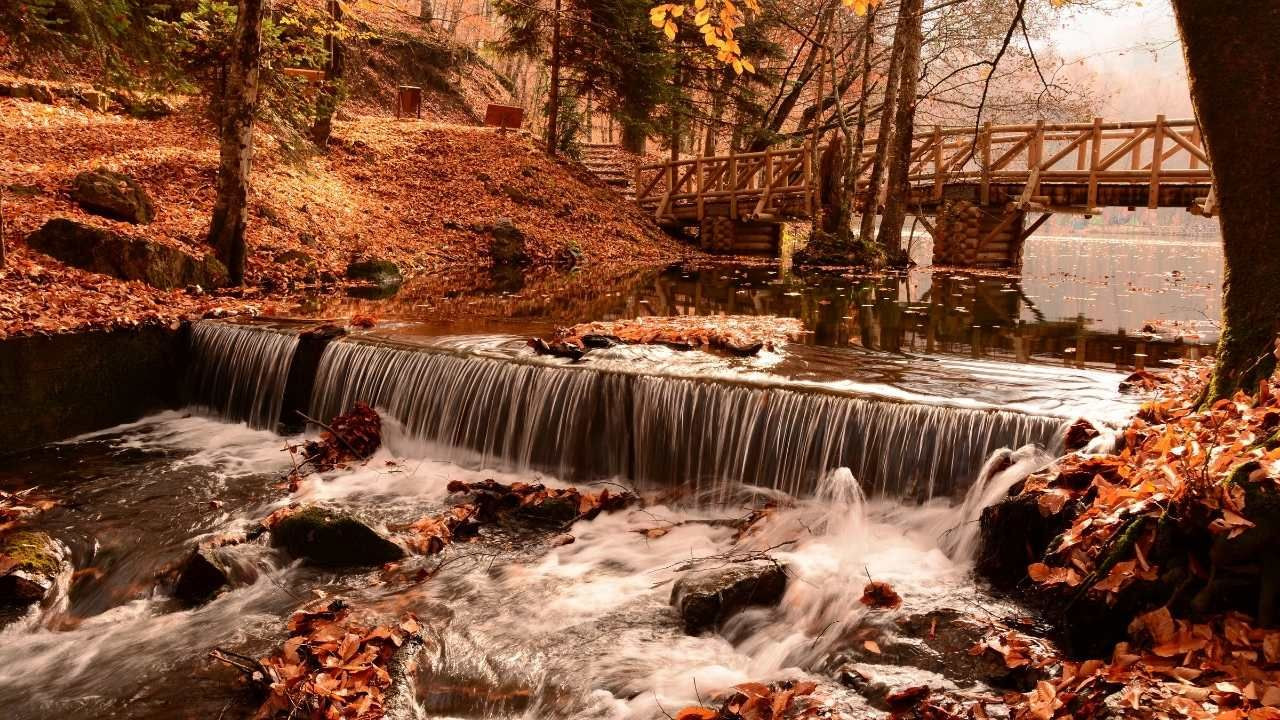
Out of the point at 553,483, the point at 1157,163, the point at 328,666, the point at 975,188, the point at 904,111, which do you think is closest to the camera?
the point at 328,666

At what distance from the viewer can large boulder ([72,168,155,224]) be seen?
427 inches

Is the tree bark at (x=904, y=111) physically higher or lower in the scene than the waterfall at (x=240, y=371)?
higher

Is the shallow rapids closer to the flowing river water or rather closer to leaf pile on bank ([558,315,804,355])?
the flowing river water

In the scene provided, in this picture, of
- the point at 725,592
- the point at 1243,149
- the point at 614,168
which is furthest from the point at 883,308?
the point at 614,168

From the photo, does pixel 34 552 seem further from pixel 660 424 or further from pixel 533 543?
pixel 660 424

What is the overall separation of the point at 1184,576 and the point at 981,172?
20.6 meters

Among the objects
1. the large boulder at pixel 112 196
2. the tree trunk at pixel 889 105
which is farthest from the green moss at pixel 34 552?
the tree trunk at pixel 889 105

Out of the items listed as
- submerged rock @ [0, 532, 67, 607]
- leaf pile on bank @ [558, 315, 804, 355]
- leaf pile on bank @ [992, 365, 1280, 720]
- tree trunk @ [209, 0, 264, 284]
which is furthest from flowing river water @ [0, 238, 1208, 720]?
tree trunk @ [209, 0, 264, 284]

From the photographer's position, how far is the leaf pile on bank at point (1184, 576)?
295 cm

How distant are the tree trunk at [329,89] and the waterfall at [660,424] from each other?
9.72m

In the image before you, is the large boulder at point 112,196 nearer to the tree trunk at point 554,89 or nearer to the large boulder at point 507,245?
the large boulder at point 507,245

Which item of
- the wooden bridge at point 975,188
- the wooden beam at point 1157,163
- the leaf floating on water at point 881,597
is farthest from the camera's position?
the wooden bridge at point 975,188

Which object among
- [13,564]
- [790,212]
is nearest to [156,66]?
[13,564]

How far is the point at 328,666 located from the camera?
4.11 m
